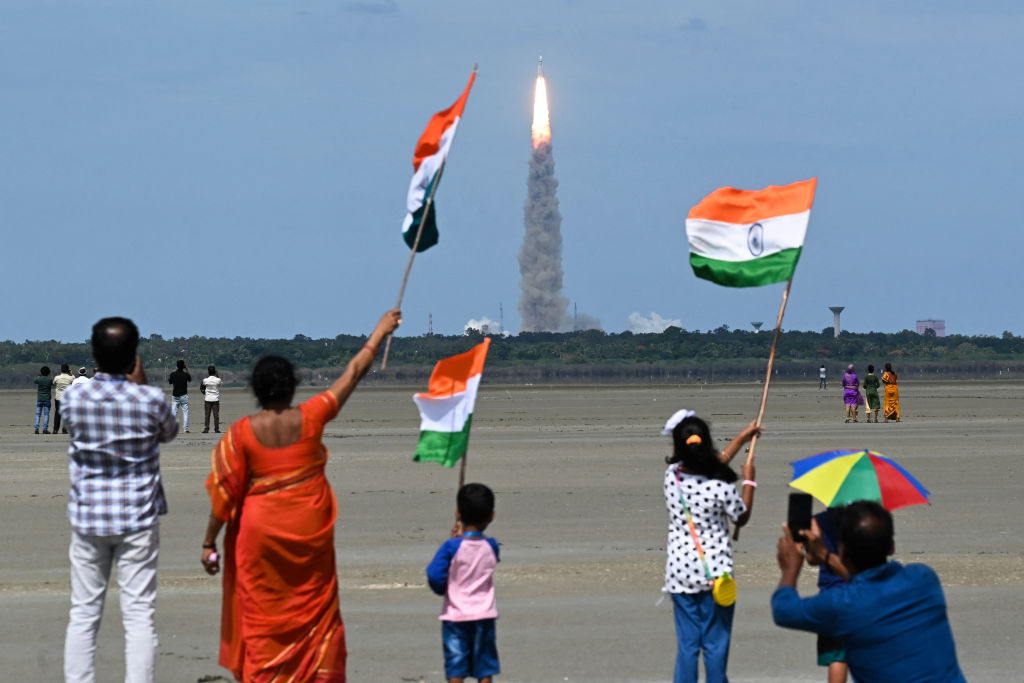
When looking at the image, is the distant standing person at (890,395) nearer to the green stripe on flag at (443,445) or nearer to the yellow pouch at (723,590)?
the green stripe on flag at (443,445)

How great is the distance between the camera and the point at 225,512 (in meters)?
6.38

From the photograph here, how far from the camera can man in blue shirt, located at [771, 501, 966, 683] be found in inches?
191

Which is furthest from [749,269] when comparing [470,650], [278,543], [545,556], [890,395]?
[890,395]

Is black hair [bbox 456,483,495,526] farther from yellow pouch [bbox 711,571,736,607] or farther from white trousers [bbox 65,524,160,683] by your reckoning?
white trousers [bbox 65,524,160,683]

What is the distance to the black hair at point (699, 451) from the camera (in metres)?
6.84

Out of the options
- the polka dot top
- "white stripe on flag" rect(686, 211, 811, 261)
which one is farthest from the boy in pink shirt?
"white stripe on flag" rect(686, 211, 811, 261)

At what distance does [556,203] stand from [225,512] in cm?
9490

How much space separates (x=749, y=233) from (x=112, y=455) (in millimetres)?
3750

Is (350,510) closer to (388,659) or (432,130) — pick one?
(388,659)

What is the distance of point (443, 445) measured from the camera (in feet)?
24.7

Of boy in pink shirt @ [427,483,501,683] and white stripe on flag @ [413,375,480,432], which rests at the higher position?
white stripe on flag @ [413,375,480,432]

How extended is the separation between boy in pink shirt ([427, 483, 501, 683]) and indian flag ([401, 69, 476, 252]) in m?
1.75

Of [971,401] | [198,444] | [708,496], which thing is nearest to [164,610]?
[708,496]

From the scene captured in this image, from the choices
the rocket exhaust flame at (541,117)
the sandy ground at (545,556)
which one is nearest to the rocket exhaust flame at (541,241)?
the rocket exhaust flame at (541,117)
